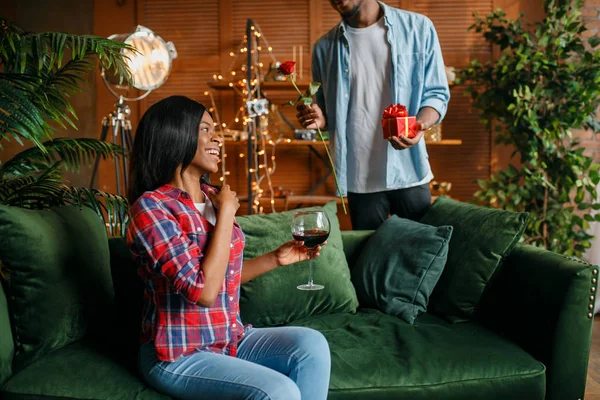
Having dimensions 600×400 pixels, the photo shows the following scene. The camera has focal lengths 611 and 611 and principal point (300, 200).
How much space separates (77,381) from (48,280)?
0.99ft

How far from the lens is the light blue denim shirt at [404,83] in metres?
2.32

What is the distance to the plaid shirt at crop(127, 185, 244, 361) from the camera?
136cm

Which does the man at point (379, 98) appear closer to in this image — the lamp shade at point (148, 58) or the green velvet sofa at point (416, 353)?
the green velvet sofa at point (416, 353)

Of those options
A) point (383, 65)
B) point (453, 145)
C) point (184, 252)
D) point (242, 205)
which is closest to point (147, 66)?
point (383, 65)

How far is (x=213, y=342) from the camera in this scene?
4.83 feet

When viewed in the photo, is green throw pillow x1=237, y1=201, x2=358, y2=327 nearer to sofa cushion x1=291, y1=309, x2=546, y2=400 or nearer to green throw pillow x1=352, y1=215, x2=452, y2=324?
green throw pillow x1=352, y1=215, x2=452, y2=324

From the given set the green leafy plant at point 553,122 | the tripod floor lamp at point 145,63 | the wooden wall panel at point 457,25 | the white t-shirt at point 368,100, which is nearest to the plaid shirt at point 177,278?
the white t-shirt at point 368,100

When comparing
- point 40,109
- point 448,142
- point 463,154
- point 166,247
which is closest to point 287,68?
point 166,247

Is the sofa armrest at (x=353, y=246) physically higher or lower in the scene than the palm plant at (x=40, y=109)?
lower

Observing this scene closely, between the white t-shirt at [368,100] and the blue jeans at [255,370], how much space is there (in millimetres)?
921

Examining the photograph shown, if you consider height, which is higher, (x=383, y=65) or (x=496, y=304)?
(x=383, y=65)

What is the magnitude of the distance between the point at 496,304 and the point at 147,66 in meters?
2.28

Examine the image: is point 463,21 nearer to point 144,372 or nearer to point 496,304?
→ point 496,304

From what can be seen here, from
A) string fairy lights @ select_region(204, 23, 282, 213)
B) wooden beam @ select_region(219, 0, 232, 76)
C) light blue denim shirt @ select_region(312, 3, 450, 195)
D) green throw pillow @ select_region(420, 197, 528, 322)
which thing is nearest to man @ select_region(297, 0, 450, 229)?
light blue denim shirt @ select_region(312, 3, 450, 195)
